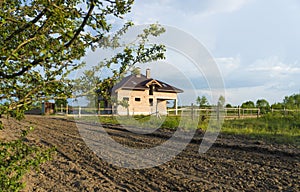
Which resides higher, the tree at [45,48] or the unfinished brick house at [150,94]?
the unfinished brick house at [150,94]

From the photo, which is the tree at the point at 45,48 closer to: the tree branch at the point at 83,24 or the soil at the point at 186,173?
the tree branch at the point at 83,24

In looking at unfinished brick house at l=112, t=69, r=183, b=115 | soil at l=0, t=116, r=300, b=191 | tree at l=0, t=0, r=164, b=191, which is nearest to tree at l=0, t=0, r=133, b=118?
tree at l=0, t=0, r=164, b=191

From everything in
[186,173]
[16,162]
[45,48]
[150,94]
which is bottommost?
[186,173]

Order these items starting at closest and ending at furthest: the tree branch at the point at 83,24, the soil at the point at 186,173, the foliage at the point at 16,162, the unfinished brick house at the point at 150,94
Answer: the tree branch at the point at 83,24 → the foliage at the point at 16,162 → the soil at the point at 186,173 → the unfinished brick house at the point at 150,94

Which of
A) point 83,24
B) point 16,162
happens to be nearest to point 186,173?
point 16,162

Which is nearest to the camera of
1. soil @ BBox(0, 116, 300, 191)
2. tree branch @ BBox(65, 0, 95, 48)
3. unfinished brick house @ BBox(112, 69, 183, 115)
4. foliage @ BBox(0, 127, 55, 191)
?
tree branch @ BBox(65, 0, 95, 48)

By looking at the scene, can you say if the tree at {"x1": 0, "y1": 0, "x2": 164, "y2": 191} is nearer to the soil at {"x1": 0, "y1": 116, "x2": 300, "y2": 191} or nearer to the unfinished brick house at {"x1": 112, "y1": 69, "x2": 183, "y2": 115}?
the soil at {"x1": 0, "y1": 116, "x2": 300, "y2": 191}

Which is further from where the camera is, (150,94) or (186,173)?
(150,94)

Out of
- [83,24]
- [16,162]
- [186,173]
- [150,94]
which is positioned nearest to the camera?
[83,24]

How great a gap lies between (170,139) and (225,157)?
4143 millimetres

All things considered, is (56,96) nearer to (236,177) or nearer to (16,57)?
(16,57)

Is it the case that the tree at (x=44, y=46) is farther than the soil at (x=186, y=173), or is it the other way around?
the soil at (x=186, y=173)

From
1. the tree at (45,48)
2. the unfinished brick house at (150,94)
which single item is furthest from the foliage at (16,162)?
the unfinished brick house at (150,94)

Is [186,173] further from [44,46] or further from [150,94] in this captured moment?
[150,94]
